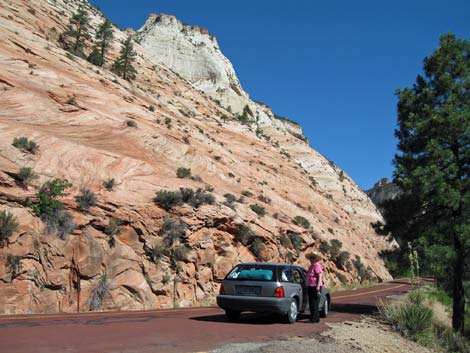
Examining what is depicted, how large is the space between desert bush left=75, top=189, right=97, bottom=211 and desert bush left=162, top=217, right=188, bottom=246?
10.8 feet

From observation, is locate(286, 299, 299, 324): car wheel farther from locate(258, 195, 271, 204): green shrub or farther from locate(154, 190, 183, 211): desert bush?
locate(258, 195, 271, 204): green shrub

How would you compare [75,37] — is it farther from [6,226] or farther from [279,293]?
[279,293]

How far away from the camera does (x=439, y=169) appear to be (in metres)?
16.0

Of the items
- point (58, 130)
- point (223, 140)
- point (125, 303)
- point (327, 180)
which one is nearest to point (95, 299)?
point (125, 303)

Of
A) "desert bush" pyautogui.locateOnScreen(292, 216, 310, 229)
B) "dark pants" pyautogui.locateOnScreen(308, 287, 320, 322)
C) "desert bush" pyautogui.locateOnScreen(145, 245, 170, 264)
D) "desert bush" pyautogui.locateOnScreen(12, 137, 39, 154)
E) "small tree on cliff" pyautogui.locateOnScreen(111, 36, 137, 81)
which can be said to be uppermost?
"small tree on cliff" pyautogui.locateOnScreen(111, 36, 137, 81)

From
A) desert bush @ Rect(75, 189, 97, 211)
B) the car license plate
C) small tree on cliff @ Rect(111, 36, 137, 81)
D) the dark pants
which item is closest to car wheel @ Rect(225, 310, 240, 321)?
the car license plate

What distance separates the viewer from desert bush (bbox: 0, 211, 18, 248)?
13875 millimetres

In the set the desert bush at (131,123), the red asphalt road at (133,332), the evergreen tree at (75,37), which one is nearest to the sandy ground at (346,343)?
the red asphalt road at (133,332)

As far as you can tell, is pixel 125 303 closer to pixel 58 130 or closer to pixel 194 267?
pixel 194 267

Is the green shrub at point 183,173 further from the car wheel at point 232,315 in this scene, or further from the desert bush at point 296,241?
the car wheel at point 232,315

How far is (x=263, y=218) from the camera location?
27.7 meters

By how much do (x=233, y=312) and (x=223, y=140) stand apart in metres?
34.8

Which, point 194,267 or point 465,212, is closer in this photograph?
point 465,212

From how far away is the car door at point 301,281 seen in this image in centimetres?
1202
